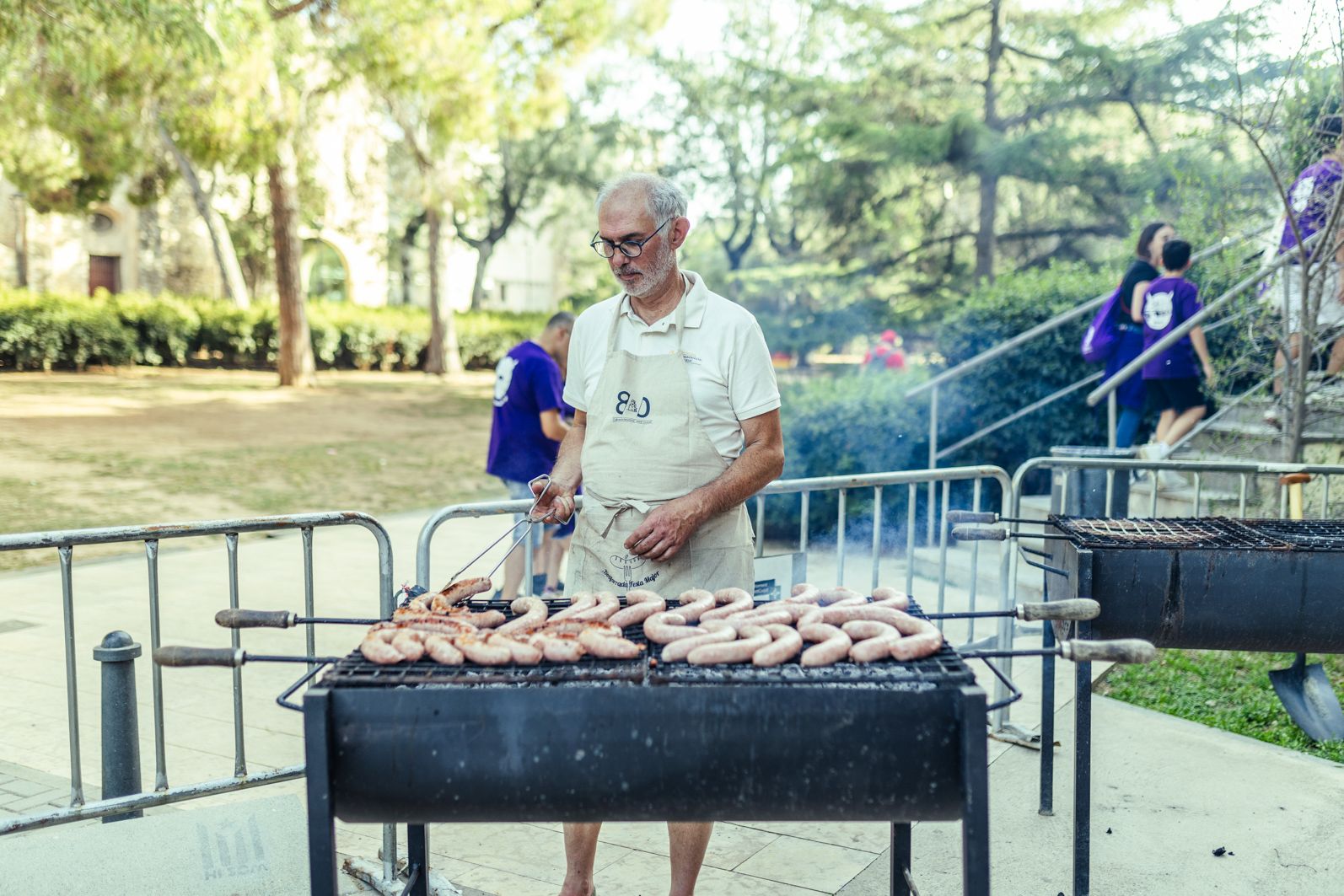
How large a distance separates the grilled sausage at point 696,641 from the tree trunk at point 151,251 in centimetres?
3327

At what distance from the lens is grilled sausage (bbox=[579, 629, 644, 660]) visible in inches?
99.7

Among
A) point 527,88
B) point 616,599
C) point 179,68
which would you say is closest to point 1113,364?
point 616,599

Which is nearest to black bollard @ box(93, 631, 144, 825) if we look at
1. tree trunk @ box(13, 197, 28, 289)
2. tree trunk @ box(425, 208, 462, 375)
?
tree trunk @ box(425, 208, 462, 375)

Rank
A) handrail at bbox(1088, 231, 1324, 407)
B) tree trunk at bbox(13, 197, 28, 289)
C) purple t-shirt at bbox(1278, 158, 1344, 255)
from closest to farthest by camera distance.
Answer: purple t-shirt at bbox(1278, 158, 1344, 255) < handrail at bbox(1088, 231, 1324, 407) < tree trunk at bbox(13, 197, 28, 289)

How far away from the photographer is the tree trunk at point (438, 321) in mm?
28938

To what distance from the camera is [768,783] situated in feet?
7.91

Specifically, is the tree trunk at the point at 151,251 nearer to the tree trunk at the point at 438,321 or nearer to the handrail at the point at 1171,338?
the tree trunk at the point at 438,321

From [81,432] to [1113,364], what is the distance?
48.3 feet

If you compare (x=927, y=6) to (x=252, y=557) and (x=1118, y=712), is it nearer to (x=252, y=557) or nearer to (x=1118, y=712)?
(x=252, y=557)

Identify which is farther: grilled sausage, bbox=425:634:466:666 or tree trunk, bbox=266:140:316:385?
tree trunk, bbox=266:140:316:385

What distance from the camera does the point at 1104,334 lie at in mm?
8445

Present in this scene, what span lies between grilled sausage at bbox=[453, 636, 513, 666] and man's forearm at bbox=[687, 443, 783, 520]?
955mm

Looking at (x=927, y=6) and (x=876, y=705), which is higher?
(x=927, y=6)

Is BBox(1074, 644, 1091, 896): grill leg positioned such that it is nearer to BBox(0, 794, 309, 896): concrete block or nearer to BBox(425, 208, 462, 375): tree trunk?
BBox(0, 794, 309, 896): concrete block
